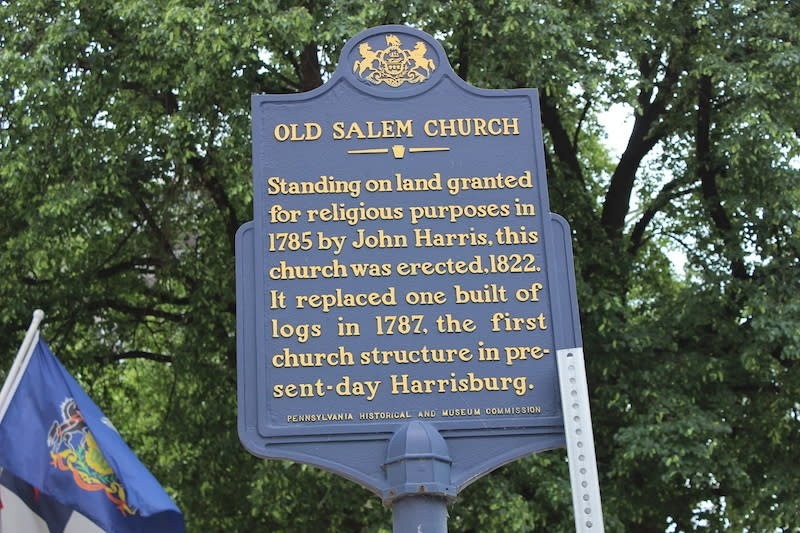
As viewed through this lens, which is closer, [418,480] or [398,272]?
[418,480]

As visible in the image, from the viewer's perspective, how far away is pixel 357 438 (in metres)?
6.39

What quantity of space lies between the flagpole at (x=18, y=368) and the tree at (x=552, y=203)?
2739 mm

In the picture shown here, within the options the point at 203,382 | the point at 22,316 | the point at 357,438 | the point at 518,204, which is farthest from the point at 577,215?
the point at 357,438

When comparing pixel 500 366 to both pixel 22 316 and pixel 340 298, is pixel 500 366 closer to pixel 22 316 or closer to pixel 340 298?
pixel 340 298

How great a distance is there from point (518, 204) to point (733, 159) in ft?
19.2

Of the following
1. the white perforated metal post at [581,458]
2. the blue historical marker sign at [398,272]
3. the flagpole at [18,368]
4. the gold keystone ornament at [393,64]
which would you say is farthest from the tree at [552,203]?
the white perforated metal post at [581,458]

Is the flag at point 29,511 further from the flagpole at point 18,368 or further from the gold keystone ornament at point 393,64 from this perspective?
the gold keystone ornament at point 393,64

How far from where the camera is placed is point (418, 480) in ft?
20.3

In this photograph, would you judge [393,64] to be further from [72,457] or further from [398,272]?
[72,457]

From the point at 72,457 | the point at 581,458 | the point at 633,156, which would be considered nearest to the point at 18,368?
the point at 72,457

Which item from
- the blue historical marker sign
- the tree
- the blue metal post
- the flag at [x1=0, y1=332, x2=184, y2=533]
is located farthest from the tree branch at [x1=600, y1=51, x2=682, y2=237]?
the blue metal post

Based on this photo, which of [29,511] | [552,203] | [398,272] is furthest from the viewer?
[552,203]

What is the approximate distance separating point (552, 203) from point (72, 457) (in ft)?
20.8

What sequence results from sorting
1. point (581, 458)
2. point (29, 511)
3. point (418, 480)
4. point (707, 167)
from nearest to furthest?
1. point (418, 480)
2. point (581, 458)
3. point (29, 511)
4. point (707, 167)
